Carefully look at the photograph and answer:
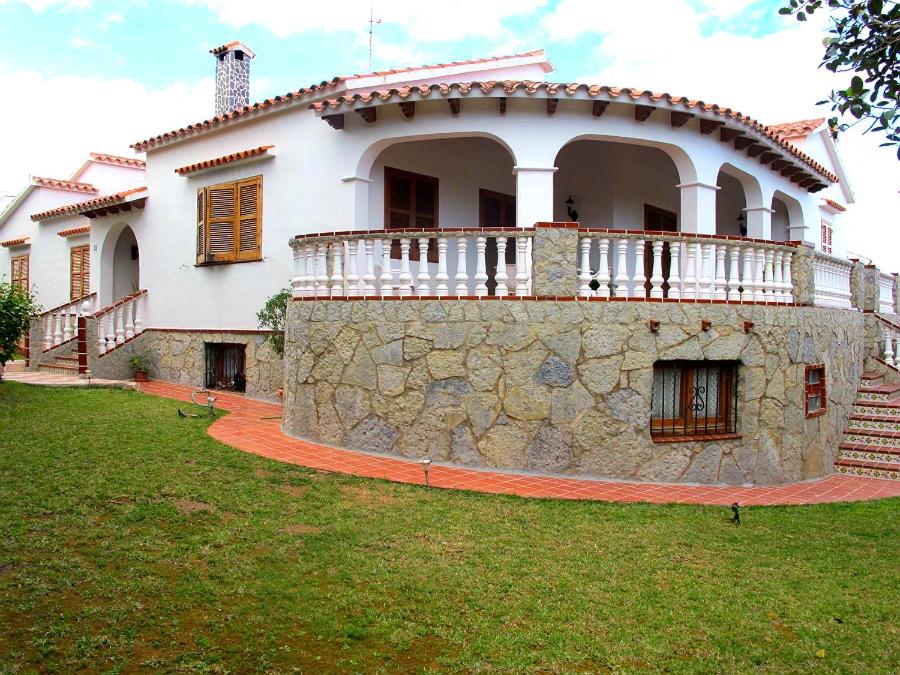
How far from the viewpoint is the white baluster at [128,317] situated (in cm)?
1352

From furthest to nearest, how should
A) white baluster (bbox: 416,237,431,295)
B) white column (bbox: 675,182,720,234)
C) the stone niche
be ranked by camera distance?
white column (bbox: 675,182,720,234)
white baluster (bbox: 416,237,431,295)
the stone niche

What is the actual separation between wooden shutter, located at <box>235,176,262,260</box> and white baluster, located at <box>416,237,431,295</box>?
4.89 m

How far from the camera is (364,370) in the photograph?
7.79 meters

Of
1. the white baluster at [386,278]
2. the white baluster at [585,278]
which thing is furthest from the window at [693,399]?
the white baluster at [386,278]

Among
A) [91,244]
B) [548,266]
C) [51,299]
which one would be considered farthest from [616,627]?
[51,299]

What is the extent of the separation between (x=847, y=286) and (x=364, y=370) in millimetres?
7855

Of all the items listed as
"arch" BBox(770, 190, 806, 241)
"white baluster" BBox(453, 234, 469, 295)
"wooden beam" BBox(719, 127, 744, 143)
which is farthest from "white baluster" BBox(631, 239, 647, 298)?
"arch" BBox(770, 190, 806, 241)

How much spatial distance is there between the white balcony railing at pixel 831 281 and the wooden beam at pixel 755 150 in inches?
90.4

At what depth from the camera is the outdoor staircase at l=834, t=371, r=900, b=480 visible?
345 inches

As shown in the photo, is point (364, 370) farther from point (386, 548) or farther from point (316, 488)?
point (386, 548)

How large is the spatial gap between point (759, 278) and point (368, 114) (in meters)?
5.69

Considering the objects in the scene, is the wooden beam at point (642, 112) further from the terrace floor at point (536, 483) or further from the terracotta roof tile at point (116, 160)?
the terracotta roof tile at point (116, 160)

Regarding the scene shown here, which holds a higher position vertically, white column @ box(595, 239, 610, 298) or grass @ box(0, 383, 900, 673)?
white column @ box(595, 239, 610, 298)

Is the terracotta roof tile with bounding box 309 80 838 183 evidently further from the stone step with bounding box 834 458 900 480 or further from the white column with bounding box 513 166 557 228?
the stone step with bounding box 834 458 900 480
